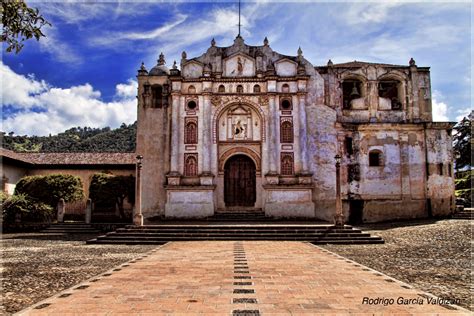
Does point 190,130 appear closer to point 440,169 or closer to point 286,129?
point 286,129

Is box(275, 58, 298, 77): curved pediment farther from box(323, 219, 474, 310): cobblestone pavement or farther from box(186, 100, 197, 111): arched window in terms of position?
box(323, 219, 474, 310): cobblestone pavement

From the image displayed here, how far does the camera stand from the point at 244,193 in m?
24.6

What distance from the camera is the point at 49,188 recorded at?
2488 cm

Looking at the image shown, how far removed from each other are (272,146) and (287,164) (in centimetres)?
144

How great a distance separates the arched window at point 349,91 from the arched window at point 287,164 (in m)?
5.79

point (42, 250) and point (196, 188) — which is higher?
point (196, 188)

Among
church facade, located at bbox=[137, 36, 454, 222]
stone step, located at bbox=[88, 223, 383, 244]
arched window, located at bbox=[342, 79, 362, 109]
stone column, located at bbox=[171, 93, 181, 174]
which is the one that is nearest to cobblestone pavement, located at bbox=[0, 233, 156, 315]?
stone step, located at bbox=[88, 223, 383, 244]

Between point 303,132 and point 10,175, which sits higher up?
point 303,132

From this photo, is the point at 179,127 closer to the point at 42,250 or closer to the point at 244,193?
the point at 244,193

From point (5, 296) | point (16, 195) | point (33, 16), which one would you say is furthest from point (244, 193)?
point (33, 16)

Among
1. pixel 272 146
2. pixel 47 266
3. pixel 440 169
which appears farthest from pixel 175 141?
pixel 440 169

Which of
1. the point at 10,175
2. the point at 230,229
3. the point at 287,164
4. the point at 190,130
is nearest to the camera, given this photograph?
the point at 230,229

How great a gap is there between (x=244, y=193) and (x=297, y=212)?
3492mm

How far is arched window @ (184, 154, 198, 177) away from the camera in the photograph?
2427 centimetres
